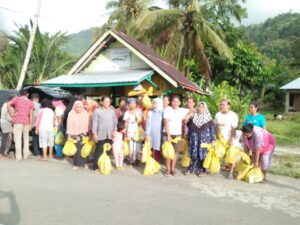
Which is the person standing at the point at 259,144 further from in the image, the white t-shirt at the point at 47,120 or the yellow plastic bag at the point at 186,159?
the white t-shirt at the point at 47,120

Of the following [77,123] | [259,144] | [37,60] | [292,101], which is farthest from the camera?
[292,101]

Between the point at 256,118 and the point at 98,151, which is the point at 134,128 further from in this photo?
the point at 256,118

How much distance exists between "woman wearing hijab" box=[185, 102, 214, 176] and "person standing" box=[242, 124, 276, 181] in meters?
0.78

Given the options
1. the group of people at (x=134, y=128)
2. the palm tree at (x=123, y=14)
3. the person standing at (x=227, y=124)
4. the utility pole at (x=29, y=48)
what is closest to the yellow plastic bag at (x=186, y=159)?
the group of people at (x=134, y=128)

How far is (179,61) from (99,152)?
586 inches

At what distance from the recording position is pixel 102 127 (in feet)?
26.7

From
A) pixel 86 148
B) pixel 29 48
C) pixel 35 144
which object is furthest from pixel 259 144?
pixel 29 48

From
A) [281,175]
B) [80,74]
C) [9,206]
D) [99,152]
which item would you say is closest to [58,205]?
[9,206]

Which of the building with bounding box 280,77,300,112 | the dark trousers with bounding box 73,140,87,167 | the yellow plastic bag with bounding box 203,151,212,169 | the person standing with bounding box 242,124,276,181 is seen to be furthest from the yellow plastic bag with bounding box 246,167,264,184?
the building with bounding box 280,77,300,112

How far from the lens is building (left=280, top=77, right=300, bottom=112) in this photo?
110 feet

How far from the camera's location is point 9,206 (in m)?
5.46

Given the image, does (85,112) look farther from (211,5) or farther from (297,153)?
(211,5)

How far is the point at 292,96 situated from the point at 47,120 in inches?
1225

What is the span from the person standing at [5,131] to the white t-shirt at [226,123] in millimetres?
5250
